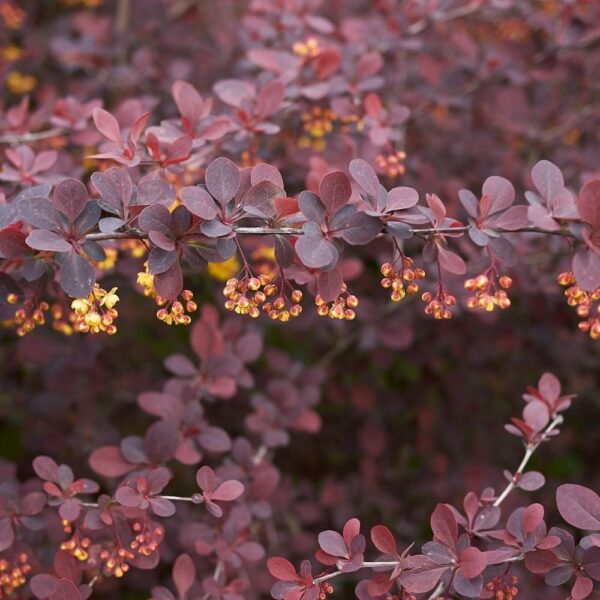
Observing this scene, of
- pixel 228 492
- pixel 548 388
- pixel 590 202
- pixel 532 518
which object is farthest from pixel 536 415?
pixel 228 492

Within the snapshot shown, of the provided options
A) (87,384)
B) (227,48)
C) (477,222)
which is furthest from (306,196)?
(227,48)

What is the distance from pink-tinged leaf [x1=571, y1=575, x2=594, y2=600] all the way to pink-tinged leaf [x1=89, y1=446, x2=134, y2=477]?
82 cm

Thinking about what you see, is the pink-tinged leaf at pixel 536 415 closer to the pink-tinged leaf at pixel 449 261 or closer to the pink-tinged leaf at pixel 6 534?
the pink-tinged leaf at pixel 449 261

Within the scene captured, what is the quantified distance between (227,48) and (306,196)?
1.52 m

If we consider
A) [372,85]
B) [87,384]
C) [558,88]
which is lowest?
[87,384]

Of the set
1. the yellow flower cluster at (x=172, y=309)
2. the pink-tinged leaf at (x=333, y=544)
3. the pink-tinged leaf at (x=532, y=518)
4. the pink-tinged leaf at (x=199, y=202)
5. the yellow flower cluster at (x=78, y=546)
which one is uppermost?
the pink-tinged leaf at (x=199, y=202)

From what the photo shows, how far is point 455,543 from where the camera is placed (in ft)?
3.99

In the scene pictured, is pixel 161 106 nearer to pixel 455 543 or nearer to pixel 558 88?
pixel 558 88

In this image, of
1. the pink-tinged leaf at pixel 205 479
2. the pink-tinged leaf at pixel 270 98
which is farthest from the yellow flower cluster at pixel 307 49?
the pink-tinged leaf at pixel 205 479

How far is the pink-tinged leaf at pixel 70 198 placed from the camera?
3.83 ft

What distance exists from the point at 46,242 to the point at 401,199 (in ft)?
1.71

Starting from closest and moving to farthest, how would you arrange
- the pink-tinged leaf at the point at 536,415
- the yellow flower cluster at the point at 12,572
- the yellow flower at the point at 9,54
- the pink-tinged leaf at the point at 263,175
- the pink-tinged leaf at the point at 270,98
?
the pink-tinged leaf at the point at 263,175 → the yellow flower cluster at the point at 12,572 → the pink-tinged leaf at the point at 536,415 → the pink-tinged leaf at the point at 270,98 → the yellow flower at the point at 9,54

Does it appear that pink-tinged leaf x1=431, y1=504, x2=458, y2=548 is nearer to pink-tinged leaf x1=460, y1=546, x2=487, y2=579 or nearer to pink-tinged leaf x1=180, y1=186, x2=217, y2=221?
pink-tinged leaf x1=460, y1=546, x2=487, y2=579

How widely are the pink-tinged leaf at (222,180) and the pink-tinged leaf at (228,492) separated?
46 centimetres
